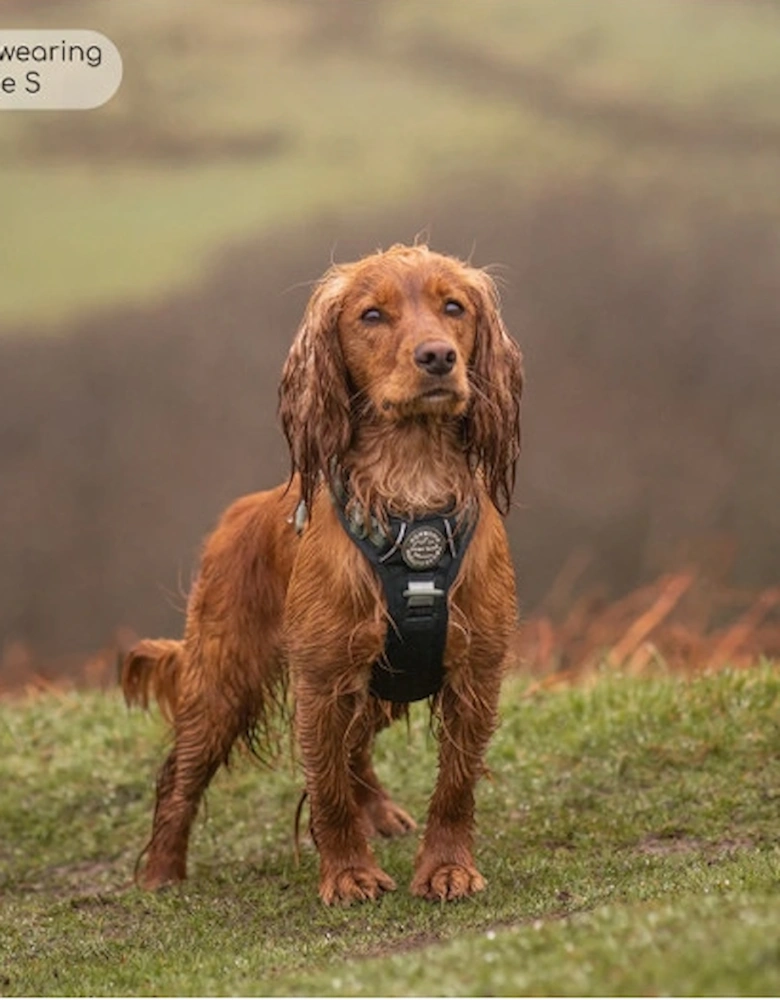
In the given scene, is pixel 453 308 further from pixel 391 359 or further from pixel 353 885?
pixel 353 885

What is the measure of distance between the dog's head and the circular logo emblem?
26 centimetres

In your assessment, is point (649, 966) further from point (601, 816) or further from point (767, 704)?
point (767, 704)

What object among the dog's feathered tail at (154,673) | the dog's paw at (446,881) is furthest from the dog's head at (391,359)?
the dog's feathered tail at (154,673)

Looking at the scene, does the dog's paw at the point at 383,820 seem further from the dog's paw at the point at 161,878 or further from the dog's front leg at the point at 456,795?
the dog's front leg at the point at 456,795

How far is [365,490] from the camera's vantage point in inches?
241

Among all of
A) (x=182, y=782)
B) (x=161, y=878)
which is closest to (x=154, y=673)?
(x=182, y=782)

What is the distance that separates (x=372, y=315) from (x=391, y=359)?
0.58ft

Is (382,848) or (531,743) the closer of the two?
(382,848)

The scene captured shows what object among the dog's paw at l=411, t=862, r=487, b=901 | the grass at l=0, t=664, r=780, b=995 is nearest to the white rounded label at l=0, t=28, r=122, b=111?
the grass at l=0, t=664, r=780, b=995

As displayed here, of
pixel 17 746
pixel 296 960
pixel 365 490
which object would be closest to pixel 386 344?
pixel 365 490

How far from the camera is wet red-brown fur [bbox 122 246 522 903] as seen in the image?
6.03 m

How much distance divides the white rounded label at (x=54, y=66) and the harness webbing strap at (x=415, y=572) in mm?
5251

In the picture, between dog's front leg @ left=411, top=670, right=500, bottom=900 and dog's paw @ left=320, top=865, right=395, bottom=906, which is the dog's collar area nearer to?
dog's front leg @ left=411, top=670, right=500, bottom=900

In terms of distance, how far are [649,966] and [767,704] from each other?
456 cm
